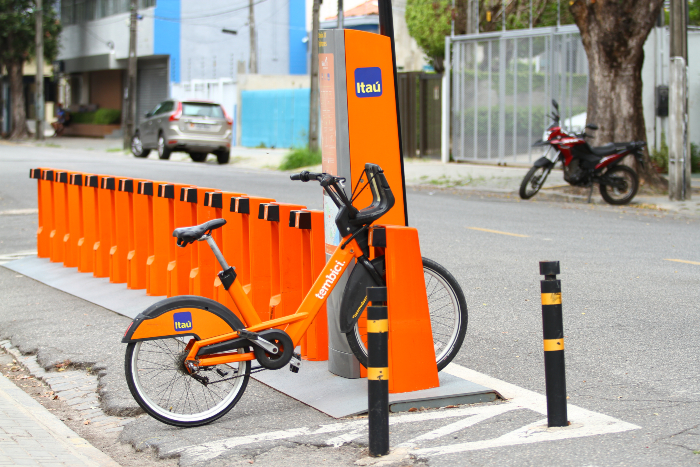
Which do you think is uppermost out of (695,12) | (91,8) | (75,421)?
(91,8)

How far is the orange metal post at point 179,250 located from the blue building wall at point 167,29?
122ft

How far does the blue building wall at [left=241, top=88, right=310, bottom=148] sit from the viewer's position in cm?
3153

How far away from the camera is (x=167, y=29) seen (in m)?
42.3

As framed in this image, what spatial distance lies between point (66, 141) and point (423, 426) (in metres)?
42.9

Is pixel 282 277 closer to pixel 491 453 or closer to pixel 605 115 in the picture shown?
pixel 491 453

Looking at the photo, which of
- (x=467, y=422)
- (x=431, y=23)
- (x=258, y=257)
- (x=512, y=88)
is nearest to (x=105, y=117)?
(x=431, y=23)

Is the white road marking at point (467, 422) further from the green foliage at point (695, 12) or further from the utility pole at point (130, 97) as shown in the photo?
the green foliage at point (695, 12)

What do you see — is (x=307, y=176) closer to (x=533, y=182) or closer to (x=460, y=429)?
(x=460, y=429)

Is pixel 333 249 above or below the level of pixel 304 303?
above

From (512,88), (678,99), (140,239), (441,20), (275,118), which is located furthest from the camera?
(275,118)

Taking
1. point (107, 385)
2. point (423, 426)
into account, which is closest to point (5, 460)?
point (107, 385)

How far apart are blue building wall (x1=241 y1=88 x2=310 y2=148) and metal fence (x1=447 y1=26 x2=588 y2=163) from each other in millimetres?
8895

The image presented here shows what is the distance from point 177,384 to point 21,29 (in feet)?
141

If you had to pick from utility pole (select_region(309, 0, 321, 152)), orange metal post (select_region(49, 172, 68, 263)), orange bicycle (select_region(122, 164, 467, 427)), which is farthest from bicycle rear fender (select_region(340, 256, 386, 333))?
utility pole (select_region(309, 0, 321, 152))
